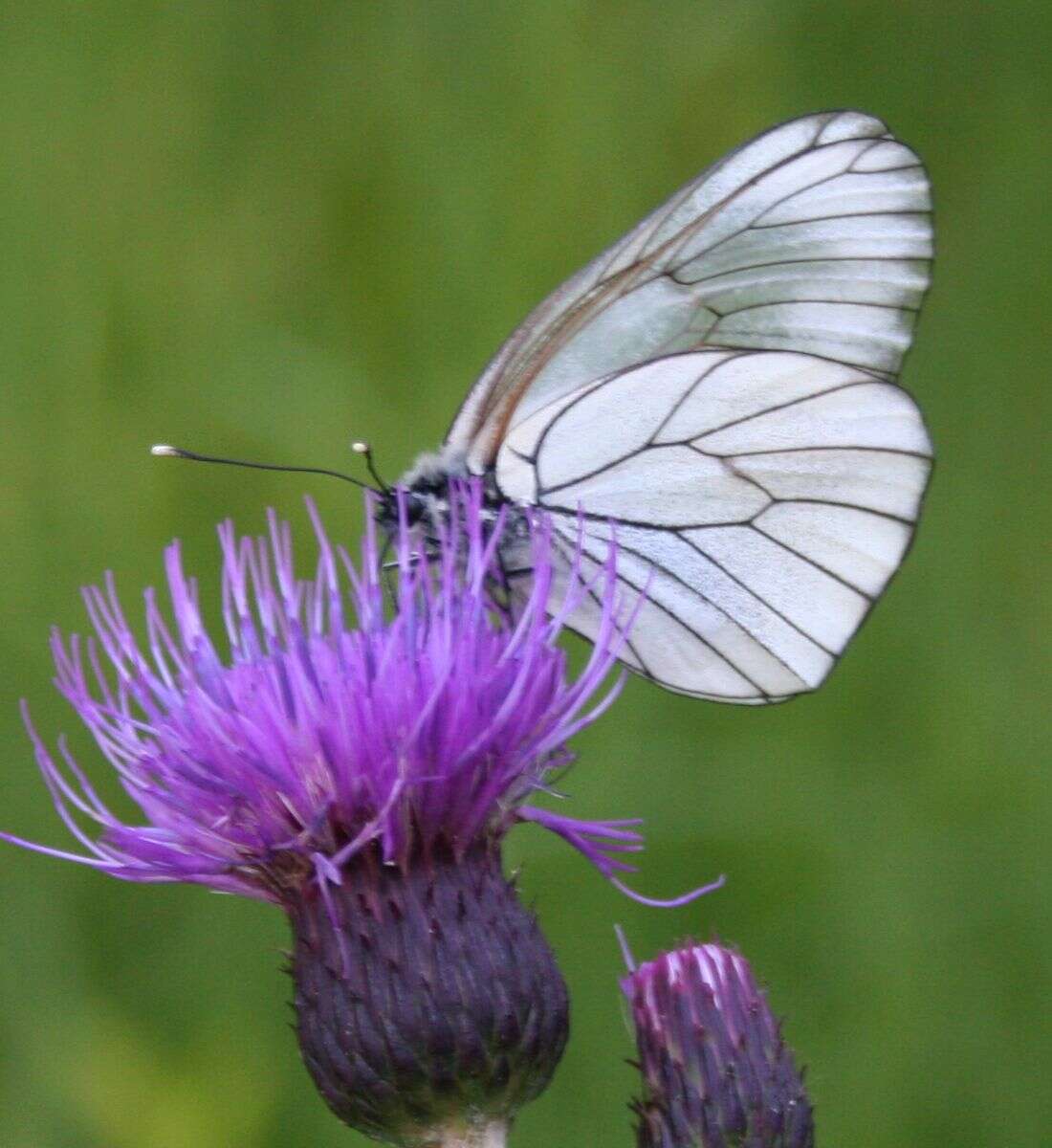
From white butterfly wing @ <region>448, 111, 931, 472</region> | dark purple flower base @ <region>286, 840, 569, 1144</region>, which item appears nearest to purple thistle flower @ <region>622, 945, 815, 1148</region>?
Result: dark purple flower base @ <region>286, 840, 569, 1144</region>

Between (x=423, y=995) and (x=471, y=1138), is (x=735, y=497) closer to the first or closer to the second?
(x=423, y=995)

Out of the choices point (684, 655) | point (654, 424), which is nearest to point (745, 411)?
point (654, 424)

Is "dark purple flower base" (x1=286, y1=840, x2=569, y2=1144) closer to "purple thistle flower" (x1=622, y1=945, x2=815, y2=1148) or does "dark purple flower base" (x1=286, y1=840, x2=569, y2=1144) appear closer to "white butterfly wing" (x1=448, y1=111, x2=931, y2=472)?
"purple thistle flower" (x1=622, y1=945, x2=815, y2=1148)

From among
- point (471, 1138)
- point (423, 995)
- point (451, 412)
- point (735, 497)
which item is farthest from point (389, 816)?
point (451, 412)

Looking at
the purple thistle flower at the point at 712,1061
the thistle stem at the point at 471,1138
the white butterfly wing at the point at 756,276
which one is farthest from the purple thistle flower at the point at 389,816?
the white butterfly wing at the point at 756,276

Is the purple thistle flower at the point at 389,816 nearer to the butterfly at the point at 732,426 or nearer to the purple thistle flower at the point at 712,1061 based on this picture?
the purple thistle flower at the point at 712,1061

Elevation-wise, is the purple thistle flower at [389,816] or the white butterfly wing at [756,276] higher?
the white butterfly wing at [756,276]

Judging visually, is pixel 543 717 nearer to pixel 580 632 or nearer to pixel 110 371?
pixel 580 632
